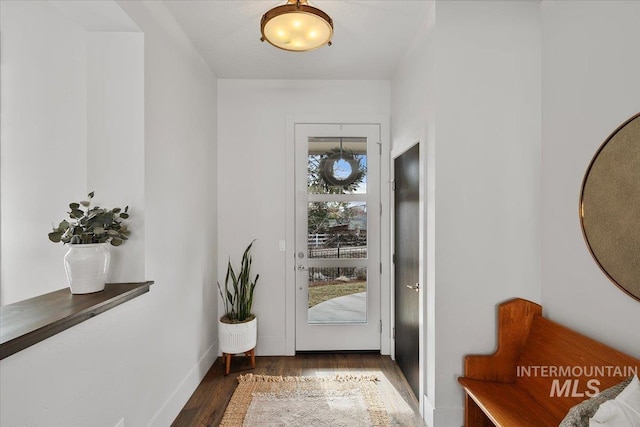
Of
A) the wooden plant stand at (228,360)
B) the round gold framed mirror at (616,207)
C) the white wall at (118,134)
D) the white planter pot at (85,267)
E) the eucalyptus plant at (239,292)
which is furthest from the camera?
the eucalyptus plant at (239,292)

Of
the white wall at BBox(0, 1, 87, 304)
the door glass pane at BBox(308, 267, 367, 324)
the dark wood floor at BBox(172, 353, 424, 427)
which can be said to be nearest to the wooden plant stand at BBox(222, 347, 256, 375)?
the dark wood floor at BBox(172, 353, 424, 427)

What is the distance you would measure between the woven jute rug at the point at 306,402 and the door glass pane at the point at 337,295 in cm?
58

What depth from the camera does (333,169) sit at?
3.30 meters

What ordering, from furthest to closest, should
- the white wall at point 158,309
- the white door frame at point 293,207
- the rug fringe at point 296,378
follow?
1. the white door frame at point 293,207
2. the rug fringe at point 296,378
3. the white wall at point 158,309

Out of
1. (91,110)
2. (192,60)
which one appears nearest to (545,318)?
(91,110)

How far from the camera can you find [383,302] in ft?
10.8

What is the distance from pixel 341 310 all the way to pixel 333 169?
134 centimetres

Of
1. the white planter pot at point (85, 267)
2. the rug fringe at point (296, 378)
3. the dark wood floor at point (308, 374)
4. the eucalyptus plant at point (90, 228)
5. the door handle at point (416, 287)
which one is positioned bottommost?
the dark wood floor at point (308, 374)

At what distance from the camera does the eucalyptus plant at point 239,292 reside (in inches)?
119

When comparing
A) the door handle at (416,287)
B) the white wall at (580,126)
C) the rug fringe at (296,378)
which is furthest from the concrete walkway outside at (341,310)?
the white wall at (580,126)

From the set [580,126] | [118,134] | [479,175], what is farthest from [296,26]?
[580,126]

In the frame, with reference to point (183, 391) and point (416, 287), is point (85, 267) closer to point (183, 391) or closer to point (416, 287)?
point (183, 391)

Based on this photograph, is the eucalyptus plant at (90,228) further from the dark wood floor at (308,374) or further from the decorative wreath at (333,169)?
the decorative wreath at (333,169)

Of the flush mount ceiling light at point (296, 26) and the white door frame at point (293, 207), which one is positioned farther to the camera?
the white door frame at point (293, 207)
